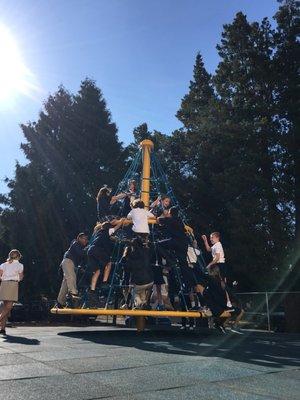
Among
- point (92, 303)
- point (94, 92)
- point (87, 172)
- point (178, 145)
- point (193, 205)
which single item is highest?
point (94, 92)

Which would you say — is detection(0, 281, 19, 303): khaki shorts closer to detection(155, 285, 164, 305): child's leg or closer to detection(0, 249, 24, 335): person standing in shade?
detection(0, 249, 24, 335): person standing in shade

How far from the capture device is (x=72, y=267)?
10125 millimetres

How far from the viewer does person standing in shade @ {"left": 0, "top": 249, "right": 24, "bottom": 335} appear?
30.7ft

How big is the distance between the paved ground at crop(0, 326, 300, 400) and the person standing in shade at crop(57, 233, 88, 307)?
247 centimetres

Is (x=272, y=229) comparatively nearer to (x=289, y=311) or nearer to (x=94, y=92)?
(x=289, y=311)

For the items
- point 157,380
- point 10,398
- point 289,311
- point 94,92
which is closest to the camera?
point 10,398

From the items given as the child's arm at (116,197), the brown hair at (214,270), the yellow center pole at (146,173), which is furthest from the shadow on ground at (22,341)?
the yellow center pole at (146,173)

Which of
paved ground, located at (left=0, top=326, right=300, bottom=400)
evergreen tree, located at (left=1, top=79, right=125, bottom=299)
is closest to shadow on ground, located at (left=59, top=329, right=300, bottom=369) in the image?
paved ground, located at (left=0, top=326, right=300, bottom=400)

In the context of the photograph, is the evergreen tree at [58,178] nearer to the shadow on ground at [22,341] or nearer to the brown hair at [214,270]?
the brown hair at [214,270]

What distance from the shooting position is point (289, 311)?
15094mm

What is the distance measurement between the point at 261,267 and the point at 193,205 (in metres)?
5.74

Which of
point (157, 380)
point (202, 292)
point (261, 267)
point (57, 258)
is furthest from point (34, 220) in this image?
point (157, 380)

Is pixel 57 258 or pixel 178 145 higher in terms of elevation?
pixel 178 145

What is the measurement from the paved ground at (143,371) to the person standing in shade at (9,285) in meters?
1.94
